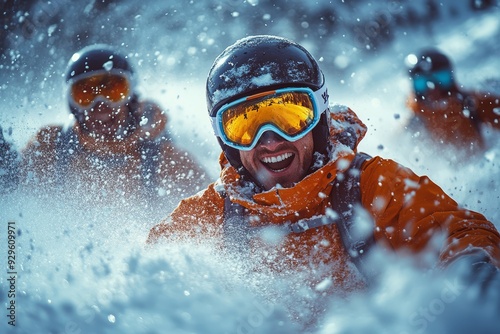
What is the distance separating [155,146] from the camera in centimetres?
590

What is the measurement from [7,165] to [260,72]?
4.96 meters

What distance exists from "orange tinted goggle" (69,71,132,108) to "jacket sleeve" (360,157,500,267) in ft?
15.2

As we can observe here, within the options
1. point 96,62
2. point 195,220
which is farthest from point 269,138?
point 96,62

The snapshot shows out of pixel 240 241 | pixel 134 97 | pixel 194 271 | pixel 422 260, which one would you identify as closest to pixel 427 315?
pixel 422 260

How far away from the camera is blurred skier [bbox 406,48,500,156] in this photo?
4738mm

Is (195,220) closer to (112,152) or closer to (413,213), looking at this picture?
(413,213)

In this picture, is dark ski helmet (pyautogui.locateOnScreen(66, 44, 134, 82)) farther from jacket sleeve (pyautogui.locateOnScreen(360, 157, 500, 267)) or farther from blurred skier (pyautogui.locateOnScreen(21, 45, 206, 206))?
jacket sleeve (pyautogui.locateOnScreen(360, 157, 500, 267))

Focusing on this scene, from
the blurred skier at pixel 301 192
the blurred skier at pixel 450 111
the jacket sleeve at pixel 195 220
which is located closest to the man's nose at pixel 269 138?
the blurred skier at pixel 301 192

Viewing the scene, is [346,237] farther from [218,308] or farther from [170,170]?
[170,170]

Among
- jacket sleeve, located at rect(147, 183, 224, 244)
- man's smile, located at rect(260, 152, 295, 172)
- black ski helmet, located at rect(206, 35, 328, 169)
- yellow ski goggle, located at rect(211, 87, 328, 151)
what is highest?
black ski helmet, located at rect(206, 35, 328, 169)

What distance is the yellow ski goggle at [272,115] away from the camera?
2883 millimetres

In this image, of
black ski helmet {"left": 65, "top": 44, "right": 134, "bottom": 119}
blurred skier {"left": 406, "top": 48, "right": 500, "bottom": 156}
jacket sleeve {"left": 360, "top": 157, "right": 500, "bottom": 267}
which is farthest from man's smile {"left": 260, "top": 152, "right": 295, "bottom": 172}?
black ski helmet {"left": 65, "top": 44, "right": 134, "bottom": 119}

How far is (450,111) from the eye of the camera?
17.0 ft

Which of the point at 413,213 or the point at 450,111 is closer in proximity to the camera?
the point at 413,213
